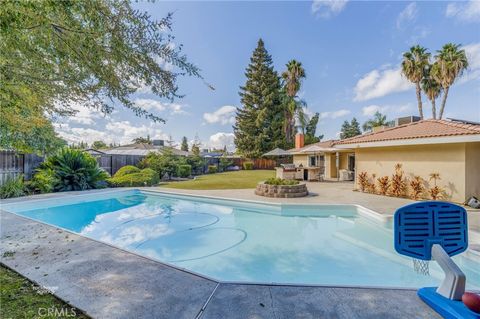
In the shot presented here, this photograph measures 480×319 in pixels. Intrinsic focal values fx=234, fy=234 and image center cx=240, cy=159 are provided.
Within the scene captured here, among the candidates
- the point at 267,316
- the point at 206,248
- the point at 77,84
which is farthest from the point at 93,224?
the point at 267,316

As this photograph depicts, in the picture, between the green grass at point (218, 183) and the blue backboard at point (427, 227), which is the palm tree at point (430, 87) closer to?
the green grass at point (218, 183)

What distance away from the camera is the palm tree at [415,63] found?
22594 millimetres

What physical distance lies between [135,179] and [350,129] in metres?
46.5

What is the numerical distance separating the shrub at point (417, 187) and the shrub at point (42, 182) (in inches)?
710

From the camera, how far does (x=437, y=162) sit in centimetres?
1005

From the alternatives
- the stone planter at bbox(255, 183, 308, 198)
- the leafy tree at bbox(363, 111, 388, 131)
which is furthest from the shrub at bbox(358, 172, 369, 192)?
the leafy tree at bbox(363, 111, 388, 131)

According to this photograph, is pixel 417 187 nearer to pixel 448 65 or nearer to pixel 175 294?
pixel 175 294

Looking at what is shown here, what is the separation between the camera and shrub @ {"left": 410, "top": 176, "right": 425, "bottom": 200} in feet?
34.3

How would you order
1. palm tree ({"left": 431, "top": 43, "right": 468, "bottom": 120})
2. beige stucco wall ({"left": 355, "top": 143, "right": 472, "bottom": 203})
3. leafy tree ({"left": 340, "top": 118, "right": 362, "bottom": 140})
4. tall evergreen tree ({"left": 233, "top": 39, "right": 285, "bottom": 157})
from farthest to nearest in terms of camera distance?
leafy tree ({"left": 340, "top": 118, "right": 362, "bottom": 140})
tall evergreen tree ({"left": 233, "top": 39, "right": 285, "bottom": 157})
palm tree ({"left": 431, "top": 43, "right": 468, "bottom": 120})
beige stucco wall ({"left": 355, "top": 143, "right": 472, "bottom": 203})

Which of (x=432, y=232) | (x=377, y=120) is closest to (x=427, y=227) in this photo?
(x=432, y=232)

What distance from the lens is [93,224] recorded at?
28.3 feet

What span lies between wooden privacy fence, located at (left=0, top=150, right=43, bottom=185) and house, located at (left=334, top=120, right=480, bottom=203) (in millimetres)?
17880

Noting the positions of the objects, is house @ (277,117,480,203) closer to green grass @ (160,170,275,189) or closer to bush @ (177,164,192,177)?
green grass @ (160,170,275,189)

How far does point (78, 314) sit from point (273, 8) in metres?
11.7
